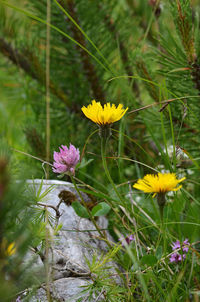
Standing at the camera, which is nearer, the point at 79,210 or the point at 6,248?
the point at 6,248

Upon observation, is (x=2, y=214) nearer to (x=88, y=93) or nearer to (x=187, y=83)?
(x=187, y=83)

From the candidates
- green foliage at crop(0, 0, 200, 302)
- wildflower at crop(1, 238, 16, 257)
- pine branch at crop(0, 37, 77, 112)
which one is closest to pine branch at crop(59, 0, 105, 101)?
green foliage at crop(0, 0, 200, 302)

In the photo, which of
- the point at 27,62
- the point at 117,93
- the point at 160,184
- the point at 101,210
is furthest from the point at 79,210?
the point at 27,62

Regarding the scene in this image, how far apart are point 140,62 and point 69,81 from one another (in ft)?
1.54

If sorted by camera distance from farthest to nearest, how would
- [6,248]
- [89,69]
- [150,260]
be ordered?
[89,69] → [150,260] → [6,248]

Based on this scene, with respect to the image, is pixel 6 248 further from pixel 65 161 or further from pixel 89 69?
pixel 89 69

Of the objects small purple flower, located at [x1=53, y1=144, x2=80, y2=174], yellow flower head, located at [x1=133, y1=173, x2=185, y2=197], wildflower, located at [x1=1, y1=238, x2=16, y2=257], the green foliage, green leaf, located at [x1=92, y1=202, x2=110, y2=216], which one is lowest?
wildflower, located at [x1=1, y1=238, x2=16, y2=257]

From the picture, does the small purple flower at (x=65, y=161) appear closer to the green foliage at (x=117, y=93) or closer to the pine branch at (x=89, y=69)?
the green foliage at (x=117, y=93)

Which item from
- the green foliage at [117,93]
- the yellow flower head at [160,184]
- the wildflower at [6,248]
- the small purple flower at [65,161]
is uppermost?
the green foliage at [117,93]

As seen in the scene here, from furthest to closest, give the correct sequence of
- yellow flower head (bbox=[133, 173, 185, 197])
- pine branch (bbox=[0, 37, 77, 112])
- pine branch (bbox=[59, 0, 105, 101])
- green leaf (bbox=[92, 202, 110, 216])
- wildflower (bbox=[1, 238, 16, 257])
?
pine branch (bbox=[0, 37, 77, 112]), pine branch (bbox=[59, 0, 105, 101]), green leaf (bbox=[92, 202, 110, 216]), yellow flower head (bbox=[133, 173, 185, 197]), wildflower (bbox=[1, 238, 16, 257])

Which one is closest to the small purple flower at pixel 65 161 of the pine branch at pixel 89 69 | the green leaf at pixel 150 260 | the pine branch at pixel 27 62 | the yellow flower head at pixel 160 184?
the yellow flower head at pixel 160 184

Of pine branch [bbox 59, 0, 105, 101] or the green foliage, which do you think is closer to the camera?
the green foliage

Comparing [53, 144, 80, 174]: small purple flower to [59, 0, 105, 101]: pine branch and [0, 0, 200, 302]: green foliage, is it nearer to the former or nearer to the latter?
[0, 0, 200, 302]: green foliage

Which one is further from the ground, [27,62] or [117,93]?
[27,62]
